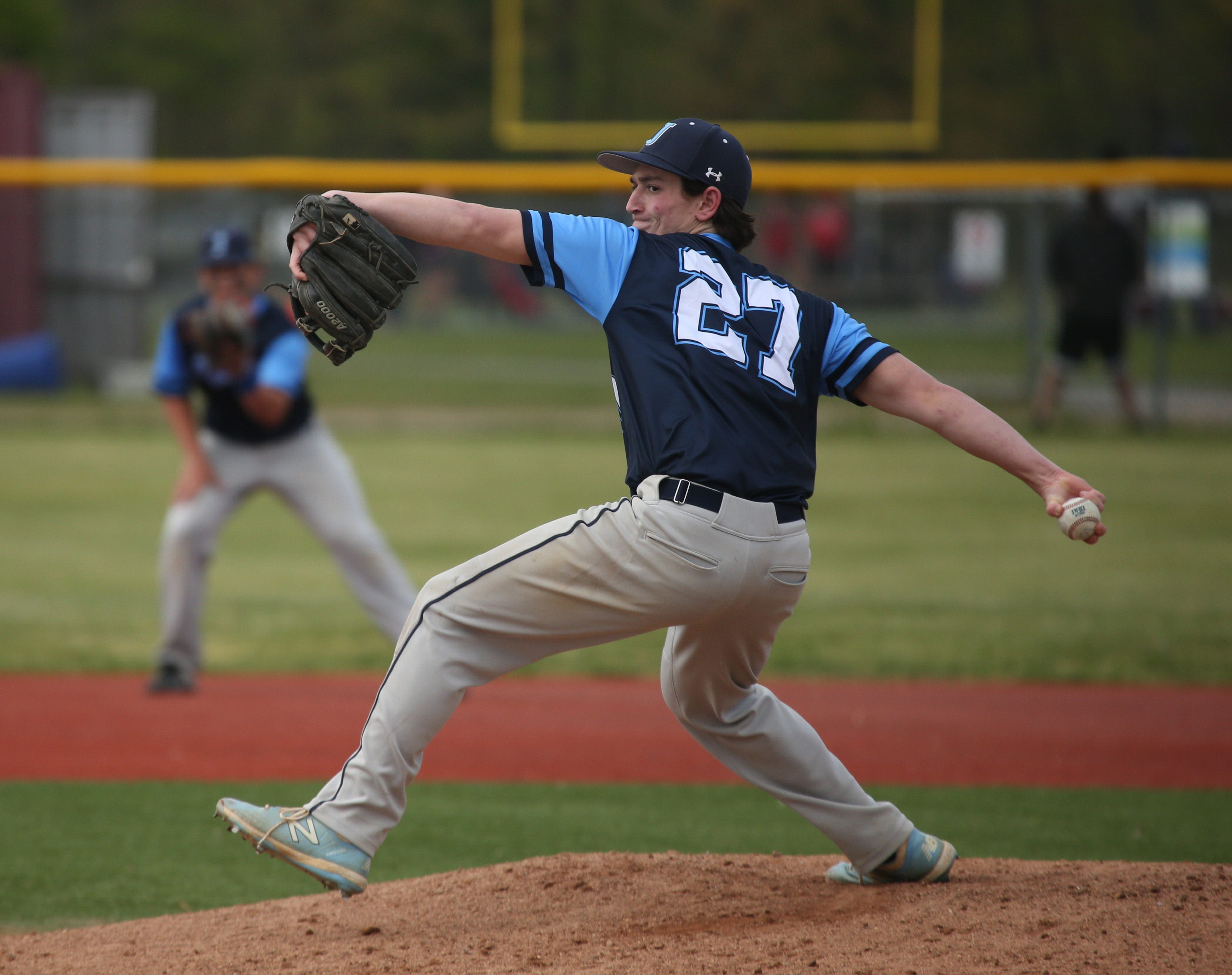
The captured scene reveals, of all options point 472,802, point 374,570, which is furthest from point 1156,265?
point 472,802

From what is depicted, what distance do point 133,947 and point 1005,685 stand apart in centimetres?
467

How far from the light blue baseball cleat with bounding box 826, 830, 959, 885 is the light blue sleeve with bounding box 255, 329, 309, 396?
11.4ft

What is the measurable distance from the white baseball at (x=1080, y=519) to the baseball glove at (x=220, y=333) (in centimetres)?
396

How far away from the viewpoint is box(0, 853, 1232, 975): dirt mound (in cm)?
311

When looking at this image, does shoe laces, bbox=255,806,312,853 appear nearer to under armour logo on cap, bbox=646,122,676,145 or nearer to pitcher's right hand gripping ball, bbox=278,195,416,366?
pitcher's right hand gripping ball, bbox=278,195,416,366

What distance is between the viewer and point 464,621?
3.24 m

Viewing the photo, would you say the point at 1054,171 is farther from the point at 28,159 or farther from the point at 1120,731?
the point at 28,159

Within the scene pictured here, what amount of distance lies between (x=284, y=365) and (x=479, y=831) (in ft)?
8.01

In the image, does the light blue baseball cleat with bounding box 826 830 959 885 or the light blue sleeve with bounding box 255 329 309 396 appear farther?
the light blue sleeve with bounding box 255 329 309 396

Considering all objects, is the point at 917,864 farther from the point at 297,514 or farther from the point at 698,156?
the point at 297,514

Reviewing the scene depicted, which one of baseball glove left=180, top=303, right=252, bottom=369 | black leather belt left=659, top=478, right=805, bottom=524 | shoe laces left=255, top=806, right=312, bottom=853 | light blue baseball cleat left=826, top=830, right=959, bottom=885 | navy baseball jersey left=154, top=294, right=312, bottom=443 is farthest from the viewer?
navy baseball jersey left=154, top=294, right=312, bottom=443

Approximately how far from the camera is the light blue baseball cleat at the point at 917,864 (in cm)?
367

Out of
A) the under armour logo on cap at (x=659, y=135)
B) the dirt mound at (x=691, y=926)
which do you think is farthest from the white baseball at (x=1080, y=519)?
the under armour logo on cap at (x=659, y=135)

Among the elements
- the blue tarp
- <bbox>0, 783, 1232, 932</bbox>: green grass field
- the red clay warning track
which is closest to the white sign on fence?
the blue tarp
